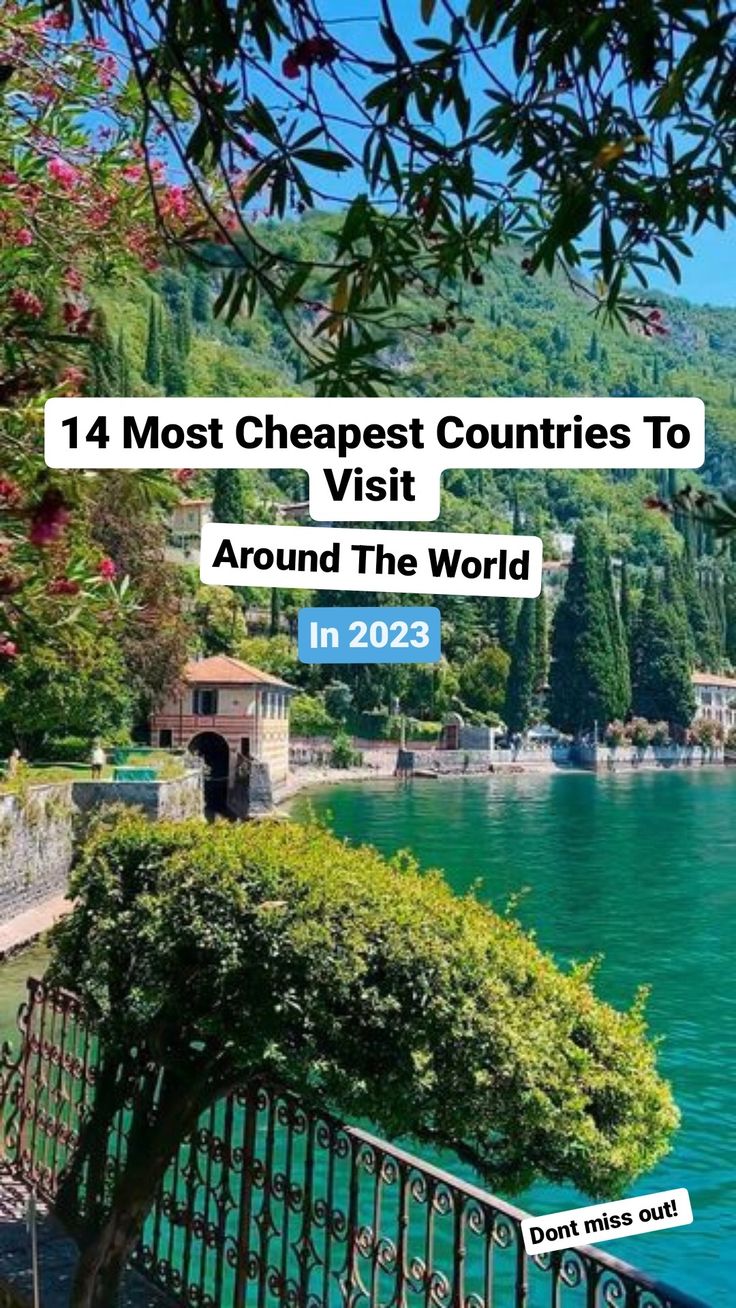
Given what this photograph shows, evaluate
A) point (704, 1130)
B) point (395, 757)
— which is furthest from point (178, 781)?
point (395, 757)

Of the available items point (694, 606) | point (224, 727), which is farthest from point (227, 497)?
point (694, 606)

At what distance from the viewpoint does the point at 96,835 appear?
17.8ft

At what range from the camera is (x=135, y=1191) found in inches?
189

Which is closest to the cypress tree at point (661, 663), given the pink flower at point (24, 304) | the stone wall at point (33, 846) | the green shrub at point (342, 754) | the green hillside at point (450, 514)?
the green hillside at point (450, 514)

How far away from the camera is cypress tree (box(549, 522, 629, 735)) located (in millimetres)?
83125

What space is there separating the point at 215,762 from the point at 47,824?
2775 cm

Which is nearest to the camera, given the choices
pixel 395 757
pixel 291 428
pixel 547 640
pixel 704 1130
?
pixel 291 428

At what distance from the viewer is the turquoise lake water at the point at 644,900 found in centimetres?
1134

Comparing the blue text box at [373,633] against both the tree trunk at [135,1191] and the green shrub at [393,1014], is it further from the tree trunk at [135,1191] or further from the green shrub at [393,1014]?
the tree trunk at [135,1191]

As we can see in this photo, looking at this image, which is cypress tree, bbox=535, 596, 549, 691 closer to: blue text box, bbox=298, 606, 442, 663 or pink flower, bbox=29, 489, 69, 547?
blue text box, bbox=298, 606, 442, 663

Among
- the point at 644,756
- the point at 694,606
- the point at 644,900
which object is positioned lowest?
the point at 644,900

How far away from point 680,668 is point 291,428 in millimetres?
94683

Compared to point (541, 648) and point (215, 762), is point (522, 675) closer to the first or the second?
point (541, 648)

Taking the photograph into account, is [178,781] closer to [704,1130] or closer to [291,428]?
[704,1130]
